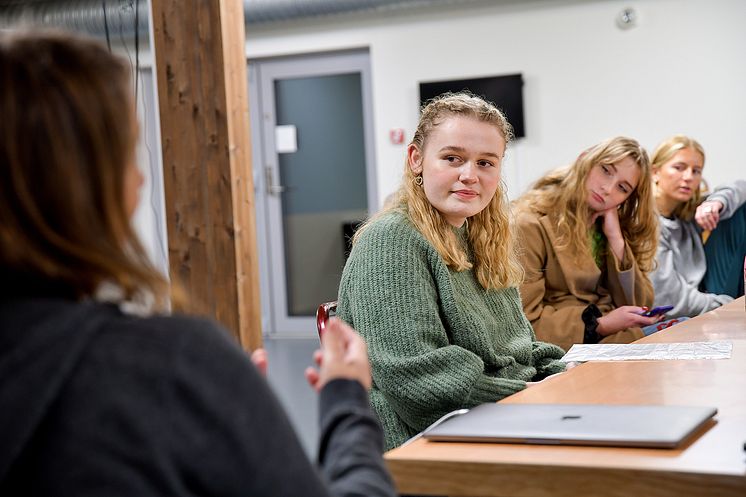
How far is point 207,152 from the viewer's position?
3602 mm

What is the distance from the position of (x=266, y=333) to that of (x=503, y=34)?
311 cm

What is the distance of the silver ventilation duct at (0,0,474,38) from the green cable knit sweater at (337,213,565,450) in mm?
5131

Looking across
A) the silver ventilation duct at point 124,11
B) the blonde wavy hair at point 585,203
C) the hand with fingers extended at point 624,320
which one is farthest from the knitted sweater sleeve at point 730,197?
the silver ventilation duct at point 124,11

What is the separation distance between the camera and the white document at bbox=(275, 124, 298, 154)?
25.3 feet

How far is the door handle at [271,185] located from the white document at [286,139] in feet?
0.61

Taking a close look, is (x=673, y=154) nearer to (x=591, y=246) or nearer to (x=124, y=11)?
(x=591, y=246)

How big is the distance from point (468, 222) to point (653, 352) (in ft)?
1.76

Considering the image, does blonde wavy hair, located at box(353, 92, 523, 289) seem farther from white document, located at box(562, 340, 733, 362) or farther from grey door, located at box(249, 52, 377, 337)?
grey door, located at box(249, 52, 377, 337)

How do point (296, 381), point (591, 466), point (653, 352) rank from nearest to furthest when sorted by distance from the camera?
point (591, 466)
point (653, 352)
point (296, 381)

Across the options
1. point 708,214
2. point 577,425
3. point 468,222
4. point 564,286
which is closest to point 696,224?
point 708,214

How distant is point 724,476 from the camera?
113 cm

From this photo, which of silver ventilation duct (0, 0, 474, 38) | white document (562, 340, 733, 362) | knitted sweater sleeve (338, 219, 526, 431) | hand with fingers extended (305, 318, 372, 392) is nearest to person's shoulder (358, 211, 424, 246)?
knitted sweater sleeve (338, 219, 526, 431)

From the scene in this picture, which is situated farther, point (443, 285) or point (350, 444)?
point (443, 285)

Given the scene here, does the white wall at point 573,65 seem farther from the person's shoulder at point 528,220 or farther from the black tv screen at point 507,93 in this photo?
the person's shoulder at point 528,220
